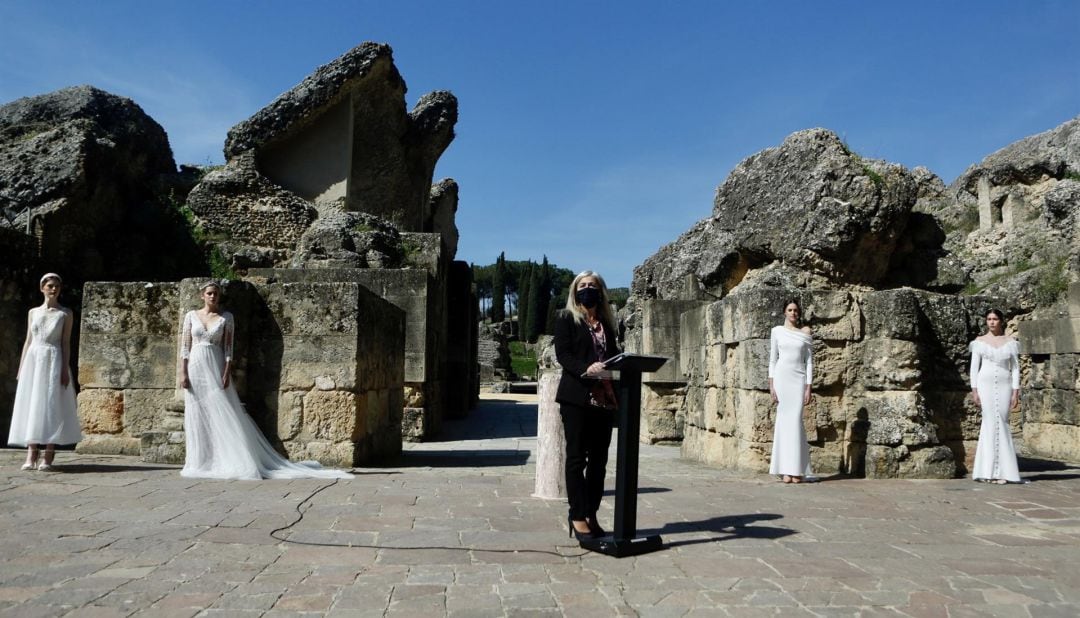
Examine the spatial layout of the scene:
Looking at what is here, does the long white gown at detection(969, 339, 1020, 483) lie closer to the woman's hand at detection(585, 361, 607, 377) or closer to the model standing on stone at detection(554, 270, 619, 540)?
the model standing on stone at detection(554, 270, 619, 540)

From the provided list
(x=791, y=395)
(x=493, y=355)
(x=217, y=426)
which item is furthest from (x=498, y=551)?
(x=493, y=355)

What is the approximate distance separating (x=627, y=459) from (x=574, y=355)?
66cm

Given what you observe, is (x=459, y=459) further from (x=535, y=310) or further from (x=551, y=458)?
(x=535, y=310)

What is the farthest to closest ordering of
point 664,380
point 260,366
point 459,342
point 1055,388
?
point 459,342 → point 664,380 → point 1055,388 → point 260,366

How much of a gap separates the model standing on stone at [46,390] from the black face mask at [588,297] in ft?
16.3

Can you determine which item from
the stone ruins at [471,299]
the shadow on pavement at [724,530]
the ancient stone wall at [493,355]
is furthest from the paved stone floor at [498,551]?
the ancient stone wall at [493,355]

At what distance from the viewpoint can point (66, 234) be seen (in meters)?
22.7

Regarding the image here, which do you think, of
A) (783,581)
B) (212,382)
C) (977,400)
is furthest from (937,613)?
(212,382)

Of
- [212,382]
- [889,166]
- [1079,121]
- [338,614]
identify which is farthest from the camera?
[1079,121]

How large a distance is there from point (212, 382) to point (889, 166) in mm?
10319

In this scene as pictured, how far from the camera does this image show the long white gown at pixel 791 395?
6844 millimetres

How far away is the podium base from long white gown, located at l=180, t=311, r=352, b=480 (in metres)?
3.11

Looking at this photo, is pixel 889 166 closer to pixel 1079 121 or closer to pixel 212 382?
pixel 212 382

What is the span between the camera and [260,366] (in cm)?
718
